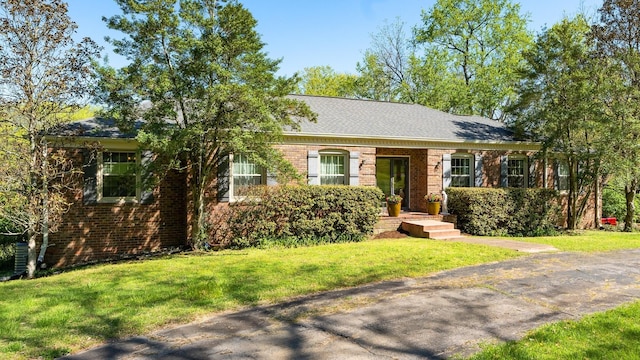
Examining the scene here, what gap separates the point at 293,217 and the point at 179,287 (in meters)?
5.10

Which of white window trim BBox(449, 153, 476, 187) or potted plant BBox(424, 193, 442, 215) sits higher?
white window trim BBox(449, 153, 476, 187)

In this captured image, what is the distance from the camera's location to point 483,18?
30.9 meters

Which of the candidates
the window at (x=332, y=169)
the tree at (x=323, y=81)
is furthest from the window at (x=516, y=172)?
the tree at (x=323, y=81)

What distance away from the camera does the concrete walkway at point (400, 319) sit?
13.5ft

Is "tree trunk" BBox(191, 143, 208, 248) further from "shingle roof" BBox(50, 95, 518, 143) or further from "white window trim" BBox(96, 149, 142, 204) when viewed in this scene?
"shingle roof" BBox(50, 95, 518, 143)

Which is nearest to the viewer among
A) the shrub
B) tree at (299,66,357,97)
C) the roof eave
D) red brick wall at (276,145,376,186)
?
red brick wall at (276,145,376,186)

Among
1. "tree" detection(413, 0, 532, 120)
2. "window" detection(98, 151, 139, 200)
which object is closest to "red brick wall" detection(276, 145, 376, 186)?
"window" detection(98, 151, 139, 200)

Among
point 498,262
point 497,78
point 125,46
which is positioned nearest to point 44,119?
point 125,46

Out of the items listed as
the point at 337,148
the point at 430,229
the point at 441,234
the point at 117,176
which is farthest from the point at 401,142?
the point at 117,176

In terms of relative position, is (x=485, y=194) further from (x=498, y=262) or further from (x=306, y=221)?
(x=306, y=221)

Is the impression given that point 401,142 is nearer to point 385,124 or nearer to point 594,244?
point 385,124

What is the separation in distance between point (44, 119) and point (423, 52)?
29.3m

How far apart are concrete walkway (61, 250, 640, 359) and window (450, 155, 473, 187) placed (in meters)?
8.02

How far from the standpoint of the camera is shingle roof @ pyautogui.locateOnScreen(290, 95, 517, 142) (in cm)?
1388
